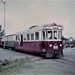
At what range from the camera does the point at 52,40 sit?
15.8 meters

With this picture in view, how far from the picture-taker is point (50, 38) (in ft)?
52.1

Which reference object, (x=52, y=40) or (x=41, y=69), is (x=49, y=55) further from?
(x=41, y=69)

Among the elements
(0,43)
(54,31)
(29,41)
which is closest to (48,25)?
(54,31)

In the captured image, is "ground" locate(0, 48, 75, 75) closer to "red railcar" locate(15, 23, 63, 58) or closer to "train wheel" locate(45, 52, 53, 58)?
"train wheel" locate(45, 52, 53, 58)

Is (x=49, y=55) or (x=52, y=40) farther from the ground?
(x=52, y=40)

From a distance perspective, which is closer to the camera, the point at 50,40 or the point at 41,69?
the point at 41,69

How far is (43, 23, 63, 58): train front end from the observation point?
15.7 meters

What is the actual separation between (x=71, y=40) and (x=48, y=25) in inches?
1587

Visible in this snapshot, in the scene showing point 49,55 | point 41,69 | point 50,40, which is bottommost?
point 41,69

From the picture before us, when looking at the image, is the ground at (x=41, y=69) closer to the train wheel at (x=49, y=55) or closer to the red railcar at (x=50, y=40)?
the train wheel at (x=49, y=55)

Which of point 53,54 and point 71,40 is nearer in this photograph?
point 53,54

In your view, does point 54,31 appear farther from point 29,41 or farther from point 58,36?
point 29,41

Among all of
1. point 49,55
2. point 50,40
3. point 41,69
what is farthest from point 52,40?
point 41,69

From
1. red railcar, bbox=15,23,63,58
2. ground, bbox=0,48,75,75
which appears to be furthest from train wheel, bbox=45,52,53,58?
ground, bbox=0,48,75,75
